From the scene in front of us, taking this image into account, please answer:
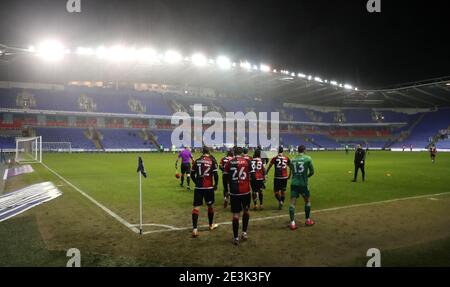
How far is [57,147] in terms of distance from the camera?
55.2 m

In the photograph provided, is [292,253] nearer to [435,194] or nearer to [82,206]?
[82,206]

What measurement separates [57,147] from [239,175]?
179ft

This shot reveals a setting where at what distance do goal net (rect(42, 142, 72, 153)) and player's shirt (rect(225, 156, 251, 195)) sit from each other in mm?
53023

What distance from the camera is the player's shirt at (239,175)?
Answer: 324 inches

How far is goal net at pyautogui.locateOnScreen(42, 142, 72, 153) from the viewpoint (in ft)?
178

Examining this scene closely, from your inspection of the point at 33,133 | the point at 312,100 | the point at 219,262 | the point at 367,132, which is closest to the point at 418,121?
the point at 367,132

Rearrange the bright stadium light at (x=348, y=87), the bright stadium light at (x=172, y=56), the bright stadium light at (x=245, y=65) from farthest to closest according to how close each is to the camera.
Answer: the bright stadium light at (x=348, y=87) < the bright stadium light at (x=245, y=65) < the bright stadium light at (x=172, y=56)

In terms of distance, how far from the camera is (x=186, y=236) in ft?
28.6

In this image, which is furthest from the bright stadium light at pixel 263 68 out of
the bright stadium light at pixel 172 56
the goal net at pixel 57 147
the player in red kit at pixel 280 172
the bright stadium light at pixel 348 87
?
the player in red kit at pixel 280 172

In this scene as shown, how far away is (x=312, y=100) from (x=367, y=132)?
1700 centimetres

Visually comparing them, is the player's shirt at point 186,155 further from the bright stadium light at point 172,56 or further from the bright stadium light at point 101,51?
the bright stadium light at point 172,56

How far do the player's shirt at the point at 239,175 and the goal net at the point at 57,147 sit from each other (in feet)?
174

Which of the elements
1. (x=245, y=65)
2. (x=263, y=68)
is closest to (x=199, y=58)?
(x=245, y=65)
